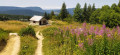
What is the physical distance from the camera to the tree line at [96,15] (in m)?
43.8

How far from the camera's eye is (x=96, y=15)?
67.6 m

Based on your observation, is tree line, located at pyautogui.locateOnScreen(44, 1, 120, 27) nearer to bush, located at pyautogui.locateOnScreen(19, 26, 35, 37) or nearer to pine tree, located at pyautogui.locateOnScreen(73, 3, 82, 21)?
pine tree, located at pyautogui.locateOnScreen(73, 3, 82, 21)

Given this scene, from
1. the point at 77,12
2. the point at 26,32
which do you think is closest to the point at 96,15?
the point at 77,12

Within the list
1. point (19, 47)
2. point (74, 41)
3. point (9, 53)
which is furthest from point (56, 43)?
point (9, 53)

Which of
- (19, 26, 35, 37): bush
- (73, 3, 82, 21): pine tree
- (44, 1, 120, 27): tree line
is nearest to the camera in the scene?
(19, 26, 35, 37): bush

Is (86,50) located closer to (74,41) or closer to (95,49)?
(95,49)

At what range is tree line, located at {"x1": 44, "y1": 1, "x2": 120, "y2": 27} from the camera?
4384cm

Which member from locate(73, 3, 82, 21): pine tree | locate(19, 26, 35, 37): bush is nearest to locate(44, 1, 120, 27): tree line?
locate(73, 3, 82, 21): pine tree

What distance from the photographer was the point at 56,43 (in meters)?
11.4

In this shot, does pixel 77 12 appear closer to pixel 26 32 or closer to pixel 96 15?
pixel 96 15

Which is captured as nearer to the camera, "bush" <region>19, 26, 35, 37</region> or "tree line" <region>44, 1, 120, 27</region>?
"bush" <region>19, 26, 35, 37</region>

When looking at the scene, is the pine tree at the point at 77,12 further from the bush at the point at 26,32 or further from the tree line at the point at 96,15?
the bush at the point at 26,32

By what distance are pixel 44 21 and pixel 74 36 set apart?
4157 cm

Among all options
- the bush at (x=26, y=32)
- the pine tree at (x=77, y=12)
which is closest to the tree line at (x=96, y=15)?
the pine tree at (x=77, y=12)
